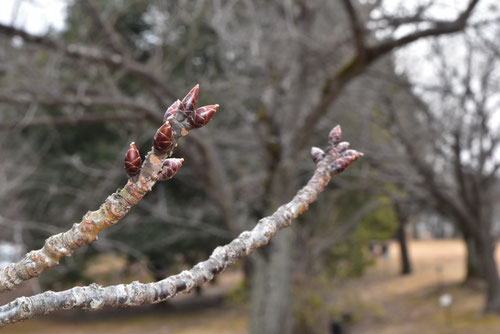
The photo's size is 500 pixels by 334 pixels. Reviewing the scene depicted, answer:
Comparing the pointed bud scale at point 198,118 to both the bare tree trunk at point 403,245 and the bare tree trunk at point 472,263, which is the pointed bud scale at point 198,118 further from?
the bare tree trunk at point 403,245

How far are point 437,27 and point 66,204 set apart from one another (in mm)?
11582

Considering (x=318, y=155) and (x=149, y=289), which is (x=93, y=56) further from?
(x=149, y=289)

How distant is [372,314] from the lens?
51.8ft

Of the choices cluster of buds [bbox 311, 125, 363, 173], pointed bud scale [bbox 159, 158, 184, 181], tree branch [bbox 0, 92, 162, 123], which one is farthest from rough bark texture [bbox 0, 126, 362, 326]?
tree branch [bbox 0, 92, 162, 123]

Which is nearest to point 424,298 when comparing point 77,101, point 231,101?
point 231,101

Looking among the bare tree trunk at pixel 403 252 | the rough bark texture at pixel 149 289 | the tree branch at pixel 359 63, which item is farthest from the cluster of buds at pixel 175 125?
the bare tree trunk at pixel 403 252

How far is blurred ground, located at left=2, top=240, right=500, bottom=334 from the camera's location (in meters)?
14.4

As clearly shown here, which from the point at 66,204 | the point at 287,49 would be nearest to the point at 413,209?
the point at 66,204

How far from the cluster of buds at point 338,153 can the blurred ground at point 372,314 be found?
1244 centimetres

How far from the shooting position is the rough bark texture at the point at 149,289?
1066 millimetres

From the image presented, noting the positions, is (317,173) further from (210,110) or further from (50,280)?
(50,280)

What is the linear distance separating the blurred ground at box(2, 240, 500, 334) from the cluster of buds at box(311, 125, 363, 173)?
40.8 ft

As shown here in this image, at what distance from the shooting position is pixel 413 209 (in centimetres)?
2181

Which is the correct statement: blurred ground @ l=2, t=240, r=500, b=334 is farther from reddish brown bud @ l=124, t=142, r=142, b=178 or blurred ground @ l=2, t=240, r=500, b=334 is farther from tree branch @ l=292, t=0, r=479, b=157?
reddish brown bud @ l=124, t=142, r=142, b=178
